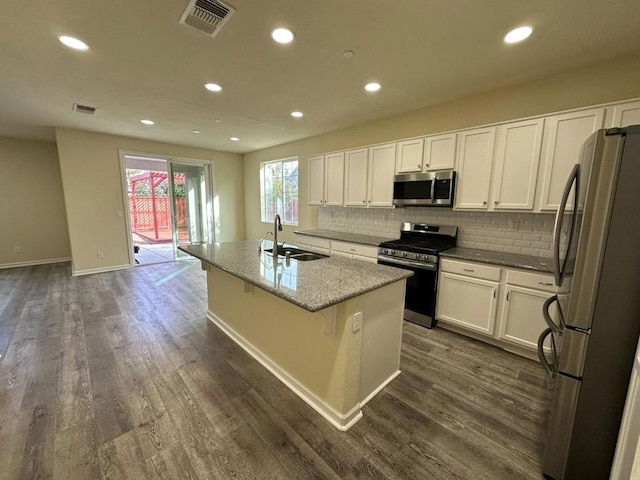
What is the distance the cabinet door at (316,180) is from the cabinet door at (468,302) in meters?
2.47

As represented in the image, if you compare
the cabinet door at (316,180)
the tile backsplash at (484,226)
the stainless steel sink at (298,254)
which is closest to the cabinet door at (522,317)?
the tile backsplash at (484,226)

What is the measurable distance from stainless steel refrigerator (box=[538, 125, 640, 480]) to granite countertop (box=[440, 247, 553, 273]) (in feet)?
3.69

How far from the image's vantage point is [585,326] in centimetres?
125

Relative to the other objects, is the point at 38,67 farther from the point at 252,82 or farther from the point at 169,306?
the point at 169,306

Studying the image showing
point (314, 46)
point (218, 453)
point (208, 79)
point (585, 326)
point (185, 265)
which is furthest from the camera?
point (185, 265)

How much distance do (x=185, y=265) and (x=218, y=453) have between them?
196 inches

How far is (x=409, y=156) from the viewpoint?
3.38 m

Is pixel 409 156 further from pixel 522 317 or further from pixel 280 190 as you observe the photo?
pixel 280 190

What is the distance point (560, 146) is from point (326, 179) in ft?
9.60

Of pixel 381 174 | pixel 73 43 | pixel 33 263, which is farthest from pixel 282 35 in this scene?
pixel 33 263

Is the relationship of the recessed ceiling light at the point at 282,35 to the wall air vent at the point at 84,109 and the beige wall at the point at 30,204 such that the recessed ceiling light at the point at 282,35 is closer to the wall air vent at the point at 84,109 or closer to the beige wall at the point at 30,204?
the wall air vent at the point at 84,109

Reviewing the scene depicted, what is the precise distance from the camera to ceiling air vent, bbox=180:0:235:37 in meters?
1.67


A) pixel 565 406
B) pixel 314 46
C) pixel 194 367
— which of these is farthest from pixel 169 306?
pixel 565 406

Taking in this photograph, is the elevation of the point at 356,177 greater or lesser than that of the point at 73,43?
→ lesser
